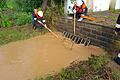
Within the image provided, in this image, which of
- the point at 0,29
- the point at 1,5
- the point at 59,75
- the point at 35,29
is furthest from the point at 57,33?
the point at 1,5

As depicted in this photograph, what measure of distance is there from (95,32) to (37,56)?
2.35 metres

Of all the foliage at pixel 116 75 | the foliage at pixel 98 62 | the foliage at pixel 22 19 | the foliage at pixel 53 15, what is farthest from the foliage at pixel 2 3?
the foliage at pixel 116 75

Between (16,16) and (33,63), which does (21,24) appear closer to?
(16,16)

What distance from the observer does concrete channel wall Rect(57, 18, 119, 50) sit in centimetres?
782

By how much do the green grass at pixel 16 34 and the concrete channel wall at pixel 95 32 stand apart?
164 cm

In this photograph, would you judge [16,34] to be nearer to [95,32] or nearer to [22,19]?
[22,19]

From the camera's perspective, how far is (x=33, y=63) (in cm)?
708

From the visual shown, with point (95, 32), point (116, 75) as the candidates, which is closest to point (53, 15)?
point (95, 32)

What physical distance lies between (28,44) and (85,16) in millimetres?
2579

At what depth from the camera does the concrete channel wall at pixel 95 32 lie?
308 inches

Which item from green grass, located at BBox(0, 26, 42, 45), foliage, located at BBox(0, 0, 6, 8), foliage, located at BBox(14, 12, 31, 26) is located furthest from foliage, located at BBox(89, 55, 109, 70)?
foliage, located at BBox(0, 0, 6, 8)

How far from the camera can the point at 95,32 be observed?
838 cm

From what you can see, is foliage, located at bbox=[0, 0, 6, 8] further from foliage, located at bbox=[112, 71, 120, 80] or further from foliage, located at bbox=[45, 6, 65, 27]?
foliage, located at bbox=[112, 71, 120, 80]

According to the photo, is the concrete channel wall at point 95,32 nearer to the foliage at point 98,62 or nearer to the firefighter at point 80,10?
the firefighter at point 80,10
